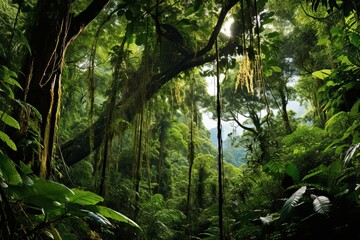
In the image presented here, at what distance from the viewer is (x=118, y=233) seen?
16.9 feet

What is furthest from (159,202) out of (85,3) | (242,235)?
(85,3)

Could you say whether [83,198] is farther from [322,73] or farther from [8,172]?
[322,73]

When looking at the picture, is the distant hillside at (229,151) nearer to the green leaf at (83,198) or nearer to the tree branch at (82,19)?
the tree branch at (82,19)

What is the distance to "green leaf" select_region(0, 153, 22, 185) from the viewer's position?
127 centimetres

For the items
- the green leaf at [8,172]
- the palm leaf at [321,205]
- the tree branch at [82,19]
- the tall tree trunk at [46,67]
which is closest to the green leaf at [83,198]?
the green leaf at [8,172]

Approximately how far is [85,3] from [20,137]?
132 inches

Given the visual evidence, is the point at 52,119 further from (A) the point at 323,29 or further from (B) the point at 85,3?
(A) the point at 323,29

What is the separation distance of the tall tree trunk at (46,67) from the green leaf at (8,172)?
2.29ft

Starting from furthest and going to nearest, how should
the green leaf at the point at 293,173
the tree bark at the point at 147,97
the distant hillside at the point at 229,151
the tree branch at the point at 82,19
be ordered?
the distant hillside at the point at 229,151 → the tree bark at the point at 147,97 → the green leaf at the point at 293,173 → the tree branch at the point at 82,19

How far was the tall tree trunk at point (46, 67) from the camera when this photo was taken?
2041mm

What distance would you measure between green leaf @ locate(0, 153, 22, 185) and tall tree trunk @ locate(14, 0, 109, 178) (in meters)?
0.70

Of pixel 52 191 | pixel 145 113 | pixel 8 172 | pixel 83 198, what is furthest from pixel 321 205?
pixel 145 113

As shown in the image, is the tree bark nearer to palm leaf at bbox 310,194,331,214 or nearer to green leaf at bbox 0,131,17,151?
palm leaf at bbox 310,194,331,214

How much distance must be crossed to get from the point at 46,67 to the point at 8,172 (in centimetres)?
98
